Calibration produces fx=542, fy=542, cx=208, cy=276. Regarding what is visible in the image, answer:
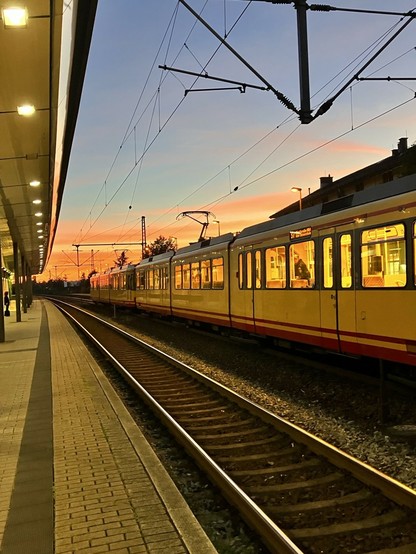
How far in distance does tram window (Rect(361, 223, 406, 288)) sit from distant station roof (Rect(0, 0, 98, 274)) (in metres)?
4.79

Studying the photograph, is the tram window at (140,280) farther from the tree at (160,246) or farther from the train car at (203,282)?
the tree at (160,246)

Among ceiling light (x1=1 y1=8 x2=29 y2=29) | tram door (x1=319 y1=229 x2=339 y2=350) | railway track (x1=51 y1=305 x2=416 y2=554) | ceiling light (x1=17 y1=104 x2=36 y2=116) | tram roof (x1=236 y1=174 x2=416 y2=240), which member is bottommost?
railway track (x1=51 y1=305 x2=416 y2=554)

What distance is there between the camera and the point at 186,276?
19891 millimetres

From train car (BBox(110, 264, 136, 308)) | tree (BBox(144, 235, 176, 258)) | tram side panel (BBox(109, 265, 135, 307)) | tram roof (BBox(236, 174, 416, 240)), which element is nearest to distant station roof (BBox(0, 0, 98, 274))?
tram roof (BBox(236, 174, 416, 240))

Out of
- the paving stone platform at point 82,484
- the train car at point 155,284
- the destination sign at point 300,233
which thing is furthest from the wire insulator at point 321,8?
the train car at point 155,284

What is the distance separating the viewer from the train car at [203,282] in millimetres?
15477

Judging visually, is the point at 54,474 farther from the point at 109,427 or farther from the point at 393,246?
the point at 393,246

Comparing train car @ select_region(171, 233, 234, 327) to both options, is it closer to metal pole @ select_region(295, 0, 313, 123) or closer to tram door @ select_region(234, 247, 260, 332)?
tram door @ select_region(234, 247, 260, 332)

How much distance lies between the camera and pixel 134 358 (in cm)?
1453

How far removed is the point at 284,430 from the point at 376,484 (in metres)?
1.95

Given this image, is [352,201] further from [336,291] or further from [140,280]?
[140,280]

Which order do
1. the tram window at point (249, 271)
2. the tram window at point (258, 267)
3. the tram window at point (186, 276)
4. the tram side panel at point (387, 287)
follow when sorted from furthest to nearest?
1. the tram window at point (186, 276)
2. the tram window at point (249, 271)
3. the tram window at point (258, 267)
4. the tram side panel at point (387, 287)

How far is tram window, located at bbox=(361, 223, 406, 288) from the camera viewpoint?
25.0 feet

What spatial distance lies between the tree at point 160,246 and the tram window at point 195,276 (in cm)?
7375
